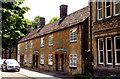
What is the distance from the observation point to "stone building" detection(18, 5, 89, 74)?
2644 centimetres

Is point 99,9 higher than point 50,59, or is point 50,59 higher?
point 99,9

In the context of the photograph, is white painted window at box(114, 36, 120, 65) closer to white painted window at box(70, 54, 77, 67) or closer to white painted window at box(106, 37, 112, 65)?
white painted window at box(106, 37, 112, 65)

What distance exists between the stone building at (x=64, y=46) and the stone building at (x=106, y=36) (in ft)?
12.1

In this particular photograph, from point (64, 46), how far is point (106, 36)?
36.2 feet

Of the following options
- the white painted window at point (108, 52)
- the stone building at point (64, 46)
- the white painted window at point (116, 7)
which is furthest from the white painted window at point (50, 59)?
the white painted window at point (116, 7)

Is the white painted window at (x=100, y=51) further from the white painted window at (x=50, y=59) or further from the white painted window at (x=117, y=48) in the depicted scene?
the white painted window at (x=50, y=59)

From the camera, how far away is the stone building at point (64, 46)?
26438 millimetres

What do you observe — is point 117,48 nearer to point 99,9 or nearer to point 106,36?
point 106,36

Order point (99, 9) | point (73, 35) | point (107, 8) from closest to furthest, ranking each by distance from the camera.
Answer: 1. point (107, 8)
2. point (99, 9)
3. point (73, 35)

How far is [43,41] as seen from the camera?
39.6 metres

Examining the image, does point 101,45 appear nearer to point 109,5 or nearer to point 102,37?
point 102,37

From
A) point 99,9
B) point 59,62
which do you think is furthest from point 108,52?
point 59,62

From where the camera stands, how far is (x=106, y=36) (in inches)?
811

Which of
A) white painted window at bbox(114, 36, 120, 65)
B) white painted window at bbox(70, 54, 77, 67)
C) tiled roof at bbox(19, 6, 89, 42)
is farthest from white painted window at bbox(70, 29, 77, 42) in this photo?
white painted window at bbox(114, 36, 120, 65)
